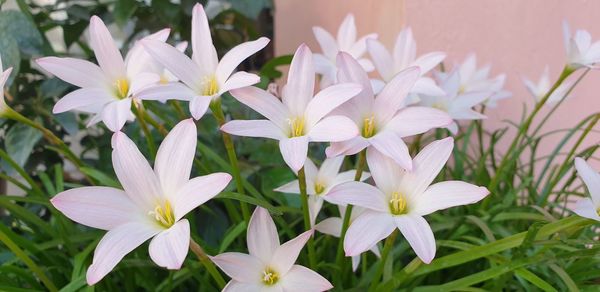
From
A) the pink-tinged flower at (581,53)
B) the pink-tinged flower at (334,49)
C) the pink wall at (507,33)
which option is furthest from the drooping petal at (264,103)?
the pink wall at (507,33)

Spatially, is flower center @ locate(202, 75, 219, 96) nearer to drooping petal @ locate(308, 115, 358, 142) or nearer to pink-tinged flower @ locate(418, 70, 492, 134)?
drooping petal @ locate(308, 115, 358, 142)

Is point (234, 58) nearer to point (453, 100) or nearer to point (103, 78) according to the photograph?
point (103, 78)

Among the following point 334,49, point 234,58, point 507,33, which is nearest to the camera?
point 234,58

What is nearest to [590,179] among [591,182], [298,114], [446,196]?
[591,182]

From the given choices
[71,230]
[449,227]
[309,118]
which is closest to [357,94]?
[309,118]

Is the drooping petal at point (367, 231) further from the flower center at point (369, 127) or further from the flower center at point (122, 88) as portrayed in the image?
the flower center at point (122, 88)

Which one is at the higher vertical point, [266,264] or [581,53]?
[581,53]

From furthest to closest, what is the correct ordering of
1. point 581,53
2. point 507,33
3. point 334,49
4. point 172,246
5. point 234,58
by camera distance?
point 507,33 < point 334,49 < point 581,53 < point 234,58 < point 172,246
